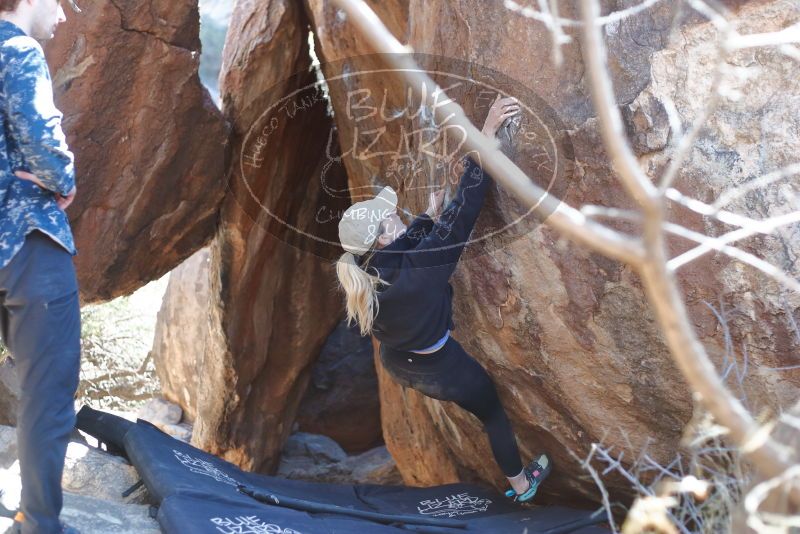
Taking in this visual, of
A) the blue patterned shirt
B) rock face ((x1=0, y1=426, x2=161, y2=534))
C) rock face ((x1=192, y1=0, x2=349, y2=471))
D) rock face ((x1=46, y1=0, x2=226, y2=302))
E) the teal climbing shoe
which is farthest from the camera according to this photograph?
rock face ((x1=192, y1=0, x2=349, y2=471))

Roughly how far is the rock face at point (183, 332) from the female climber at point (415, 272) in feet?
15.3

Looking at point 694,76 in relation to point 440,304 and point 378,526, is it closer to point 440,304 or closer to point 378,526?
point 440,304

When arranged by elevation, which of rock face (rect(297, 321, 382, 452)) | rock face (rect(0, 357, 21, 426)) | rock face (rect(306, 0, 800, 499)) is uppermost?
rock face (rect(306, 0, 800, 499))

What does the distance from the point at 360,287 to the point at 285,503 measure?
3.30ft

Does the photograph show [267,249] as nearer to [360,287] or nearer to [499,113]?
[360,287]

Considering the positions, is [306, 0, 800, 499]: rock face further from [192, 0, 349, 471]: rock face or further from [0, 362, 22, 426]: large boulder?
[0, 362, 22, 426]: large boulder

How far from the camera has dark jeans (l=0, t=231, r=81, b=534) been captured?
256 cm

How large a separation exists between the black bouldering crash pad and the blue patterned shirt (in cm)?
120

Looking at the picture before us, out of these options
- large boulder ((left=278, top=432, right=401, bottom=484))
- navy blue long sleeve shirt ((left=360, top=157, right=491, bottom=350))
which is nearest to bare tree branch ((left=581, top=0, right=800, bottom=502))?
navy blue long sleeve shirt ((left=360, top=157, right=491, bottom=350))

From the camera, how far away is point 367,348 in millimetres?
8906

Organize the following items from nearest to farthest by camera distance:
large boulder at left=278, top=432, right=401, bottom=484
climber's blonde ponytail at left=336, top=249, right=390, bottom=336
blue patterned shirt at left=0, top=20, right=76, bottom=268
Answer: blue patterned shirt at left=0, top=20, right=76, bottom=268, climber's blonde ponytail at left=336, top=249, right=390, bottom=336, large boulder at left=278, top=432, right=401, bottom=484

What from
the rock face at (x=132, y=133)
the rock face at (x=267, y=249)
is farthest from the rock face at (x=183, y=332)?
the rock face at (x=132, y=133)

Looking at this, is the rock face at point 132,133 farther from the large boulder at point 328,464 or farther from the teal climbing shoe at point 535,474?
the teal climbing shoe at point 535,474

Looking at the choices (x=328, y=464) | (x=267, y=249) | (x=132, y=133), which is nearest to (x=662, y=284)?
(x=132, y=133)
